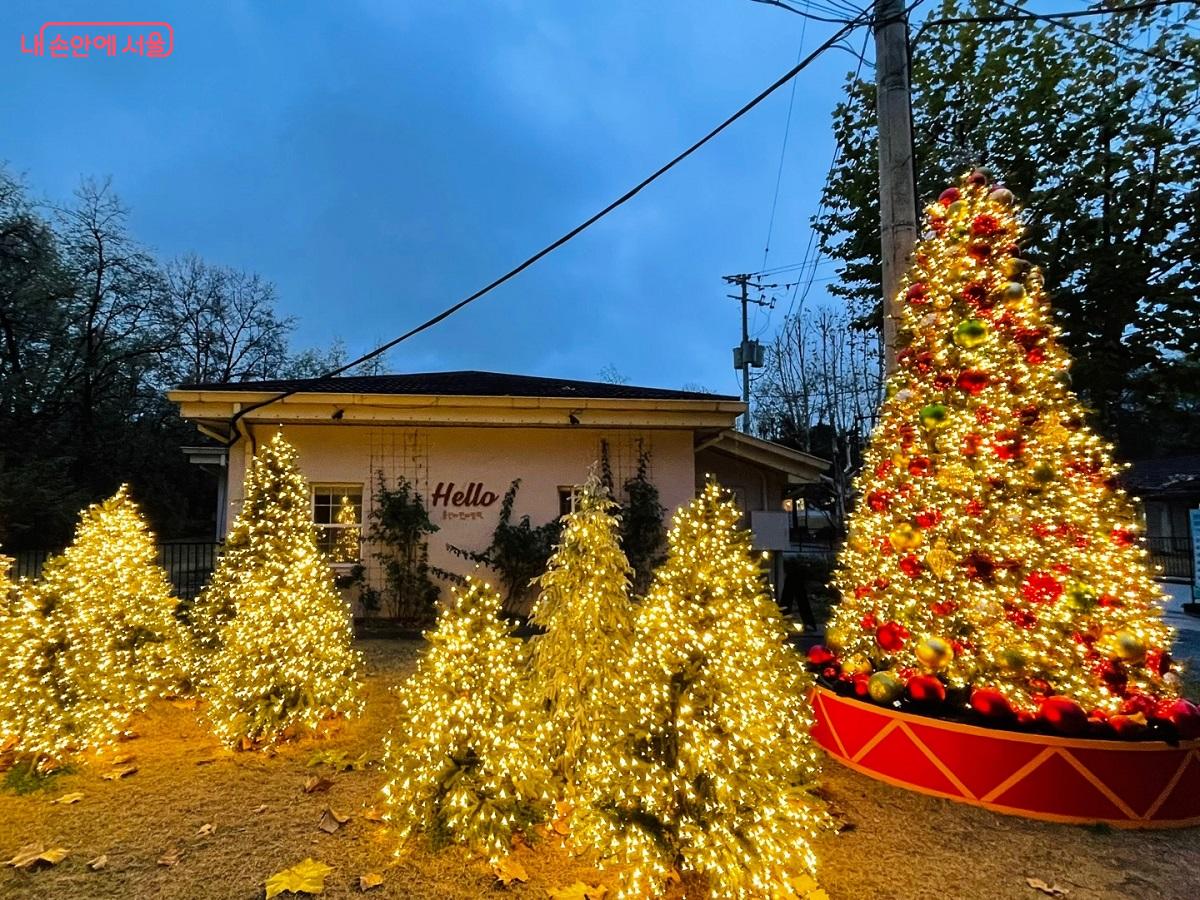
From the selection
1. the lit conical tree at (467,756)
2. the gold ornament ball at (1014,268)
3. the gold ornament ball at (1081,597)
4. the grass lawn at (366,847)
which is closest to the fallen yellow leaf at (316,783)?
the grass lawn at (366,847)

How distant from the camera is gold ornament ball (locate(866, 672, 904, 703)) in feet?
12.6

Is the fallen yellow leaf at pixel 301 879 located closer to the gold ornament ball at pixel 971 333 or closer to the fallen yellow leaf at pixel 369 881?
the fallen yellow leaf at pixel 369 881

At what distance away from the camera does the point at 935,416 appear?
399 cm

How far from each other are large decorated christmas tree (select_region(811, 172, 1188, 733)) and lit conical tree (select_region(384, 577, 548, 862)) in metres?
2.47

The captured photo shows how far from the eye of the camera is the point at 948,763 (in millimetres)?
3498

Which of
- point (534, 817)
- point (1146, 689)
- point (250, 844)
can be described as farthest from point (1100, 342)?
point (250, 844)

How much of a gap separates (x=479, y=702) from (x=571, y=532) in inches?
41.1

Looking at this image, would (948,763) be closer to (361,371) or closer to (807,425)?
(807,425)

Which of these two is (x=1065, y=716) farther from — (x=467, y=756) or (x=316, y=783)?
(x=316, y=783)

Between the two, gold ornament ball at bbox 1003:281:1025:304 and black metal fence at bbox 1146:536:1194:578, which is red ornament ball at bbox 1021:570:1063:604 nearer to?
gold ornament ball at bbox 1003:281:1025:304

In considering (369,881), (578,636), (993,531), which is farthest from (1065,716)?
(369,881)

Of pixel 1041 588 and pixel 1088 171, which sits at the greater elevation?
pixel 1088 171

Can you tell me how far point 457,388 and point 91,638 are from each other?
6607mm

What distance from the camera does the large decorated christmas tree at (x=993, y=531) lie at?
3.64 m
